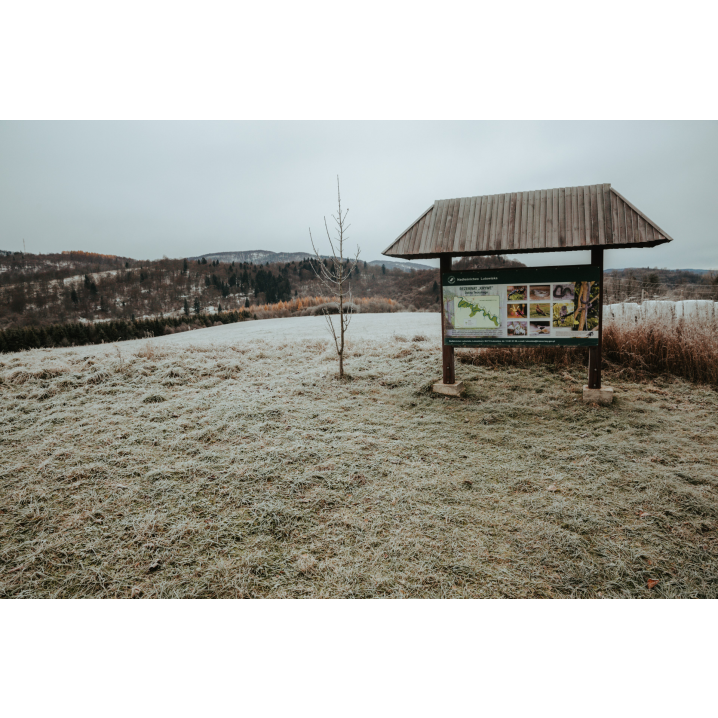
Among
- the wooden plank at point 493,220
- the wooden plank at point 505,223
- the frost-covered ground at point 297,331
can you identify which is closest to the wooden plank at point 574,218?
the wooden plank at point 505,223

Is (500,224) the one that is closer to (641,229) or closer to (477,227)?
(477,227)

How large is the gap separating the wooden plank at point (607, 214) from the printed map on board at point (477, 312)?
1.67 m

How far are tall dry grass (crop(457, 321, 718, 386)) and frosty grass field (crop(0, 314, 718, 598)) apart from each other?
64cm

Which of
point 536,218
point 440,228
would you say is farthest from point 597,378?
point 440,228

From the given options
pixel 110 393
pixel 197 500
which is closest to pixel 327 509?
pixel 197 500

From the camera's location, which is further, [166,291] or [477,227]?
[166,291]

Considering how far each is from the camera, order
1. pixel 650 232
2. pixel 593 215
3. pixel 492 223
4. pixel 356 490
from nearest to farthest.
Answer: pixel 356 490
pixel 650 232
pixel 593 215
pixel 492 223

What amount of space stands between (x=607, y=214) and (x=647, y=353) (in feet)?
12.6

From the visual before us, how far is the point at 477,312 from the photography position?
6355 mm

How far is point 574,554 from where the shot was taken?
2697 millimetres

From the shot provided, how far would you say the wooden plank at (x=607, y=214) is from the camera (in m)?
5.34

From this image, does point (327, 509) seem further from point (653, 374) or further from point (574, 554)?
point (653, 374)

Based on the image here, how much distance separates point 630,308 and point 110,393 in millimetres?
11650

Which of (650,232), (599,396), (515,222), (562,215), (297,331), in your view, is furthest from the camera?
(297,331)
